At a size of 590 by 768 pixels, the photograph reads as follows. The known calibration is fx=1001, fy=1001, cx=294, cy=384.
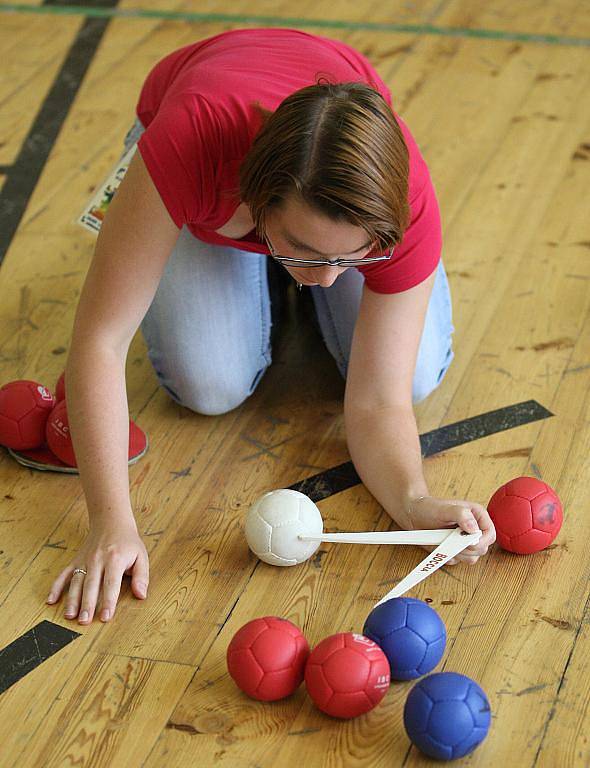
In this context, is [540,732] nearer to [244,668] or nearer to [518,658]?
[518,658]

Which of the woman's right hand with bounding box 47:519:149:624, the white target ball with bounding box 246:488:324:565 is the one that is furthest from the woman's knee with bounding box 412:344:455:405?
the woman's right hand with bounding box 47:519:149:624

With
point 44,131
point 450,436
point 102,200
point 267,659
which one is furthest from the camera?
point 44,131

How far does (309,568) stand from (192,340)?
23.4 inches

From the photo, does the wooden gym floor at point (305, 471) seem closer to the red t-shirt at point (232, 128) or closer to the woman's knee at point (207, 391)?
the woman's knee at point (207, 391)

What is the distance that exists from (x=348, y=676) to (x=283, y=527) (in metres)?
0.35

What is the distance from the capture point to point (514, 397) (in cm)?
222

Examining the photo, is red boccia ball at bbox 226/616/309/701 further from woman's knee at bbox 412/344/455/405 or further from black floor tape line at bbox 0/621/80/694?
woman's knee at bbox 412/344/455/405

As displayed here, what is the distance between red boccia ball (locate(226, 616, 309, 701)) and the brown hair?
620 mm

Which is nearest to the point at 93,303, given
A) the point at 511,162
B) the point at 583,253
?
the point at 583,253

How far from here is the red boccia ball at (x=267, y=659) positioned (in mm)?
1500

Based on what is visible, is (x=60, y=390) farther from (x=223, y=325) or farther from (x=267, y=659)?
(x=267, y=659)

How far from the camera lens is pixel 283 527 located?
174 cm

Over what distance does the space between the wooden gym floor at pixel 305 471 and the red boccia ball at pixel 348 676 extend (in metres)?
0.05

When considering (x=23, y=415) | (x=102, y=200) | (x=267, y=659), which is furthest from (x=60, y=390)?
(x=267, y=659)
